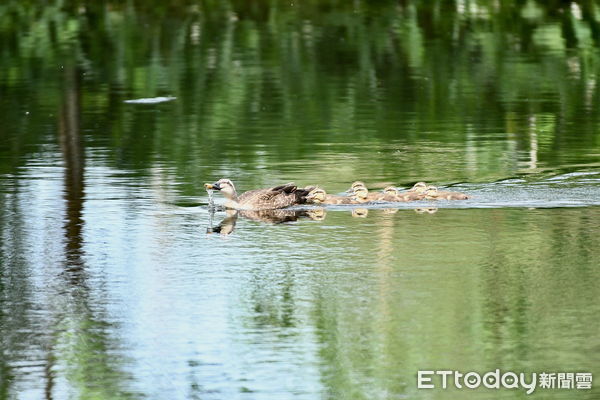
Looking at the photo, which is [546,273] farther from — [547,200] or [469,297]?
[547,200]

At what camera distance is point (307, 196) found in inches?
591

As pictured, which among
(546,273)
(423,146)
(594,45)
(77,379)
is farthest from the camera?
(594,45)

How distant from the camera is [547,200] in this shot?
15.0m

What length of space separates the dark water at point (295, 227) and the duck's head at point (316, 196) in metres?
0.12

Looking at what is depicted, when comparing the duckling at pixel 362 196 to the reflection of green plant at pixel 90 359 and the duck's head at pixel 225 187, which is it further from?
the reflection of green plant at pixel 90 359

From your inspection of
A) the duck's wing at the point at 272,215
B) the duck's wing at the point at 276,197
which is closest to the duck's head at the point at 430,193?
the duck's wing at the point at 276,197

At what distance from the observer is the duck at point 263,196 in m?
14.9

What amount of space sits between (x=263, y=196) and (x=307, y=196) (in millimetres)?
450

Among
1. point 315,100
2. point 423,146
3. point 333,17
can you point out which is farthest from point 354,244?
point 333,17

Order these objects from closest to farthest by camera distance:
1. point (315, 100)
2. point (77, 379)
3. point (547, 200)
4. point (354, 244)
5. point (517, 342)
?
point (77, 379) → point (517, 342) → point (354, 244) → point (547, 200) → point (315, 100)

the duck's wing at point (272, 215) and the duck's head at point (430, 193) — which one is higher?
the duck's head at point (430, 193)

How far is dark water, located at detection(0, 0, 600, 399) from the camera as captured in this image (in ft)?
30.7

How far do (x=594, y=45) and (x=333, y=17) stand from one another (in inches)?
337

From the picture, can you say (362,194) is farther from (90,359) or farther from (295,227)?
(90,359)
